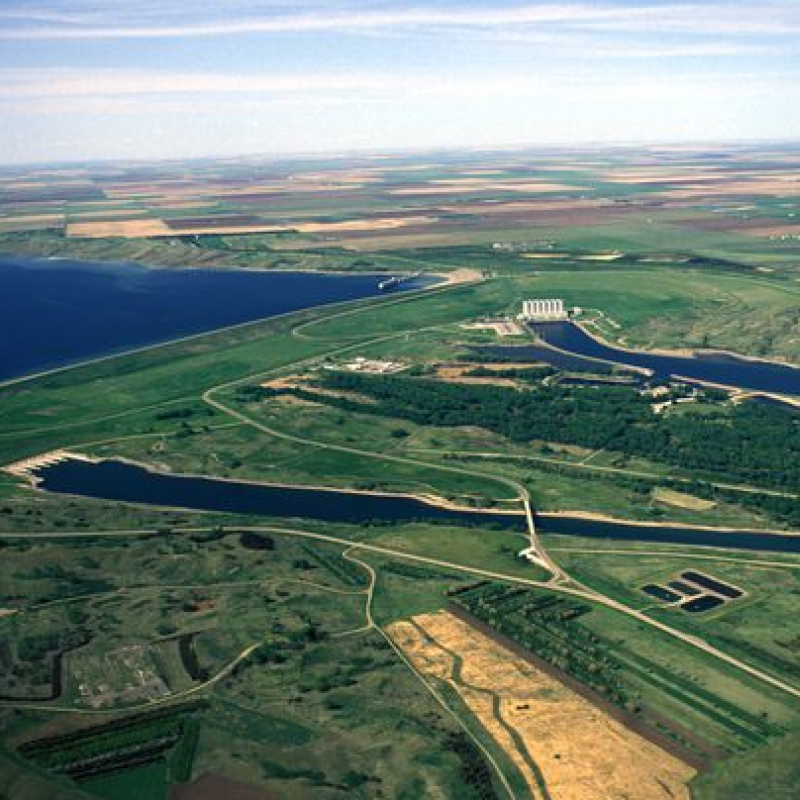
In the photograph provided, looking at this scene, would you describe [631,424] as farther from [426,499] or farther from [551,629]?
[551,629]

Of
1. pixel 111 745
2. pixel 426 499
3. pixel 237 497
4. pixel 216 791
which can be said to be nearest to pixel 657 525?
pixel 426 499

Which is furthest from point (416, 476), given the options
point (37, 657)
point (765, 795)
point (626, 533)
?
point (765, 795)

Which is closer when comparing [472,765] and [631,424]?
[472,765]

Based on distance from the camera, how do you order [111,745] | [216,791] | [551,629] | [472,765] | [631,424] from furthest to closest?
[631,424], [551,629], [111,745], [472,765], [216,791]

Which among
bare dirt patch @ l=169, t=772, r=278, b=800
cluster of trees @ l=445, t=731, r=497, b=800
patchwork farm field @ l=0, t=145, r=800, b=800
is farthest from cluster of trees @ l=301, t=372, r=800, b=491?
bare dirt patch @ l=169, t=772, r=278, b=800

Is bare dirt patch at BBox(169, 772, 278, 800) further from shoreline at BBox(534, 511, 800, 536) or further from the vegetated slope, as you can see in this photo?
shoreline at BBox(534, 511, 800, 536)

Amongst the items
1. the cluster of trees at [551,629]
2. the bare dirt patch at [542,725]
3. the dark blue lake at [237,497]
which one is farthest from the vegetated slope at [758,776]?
the dark blue lake at [237,497]

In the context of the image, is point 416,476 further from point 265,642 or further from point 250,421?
point 265,642
